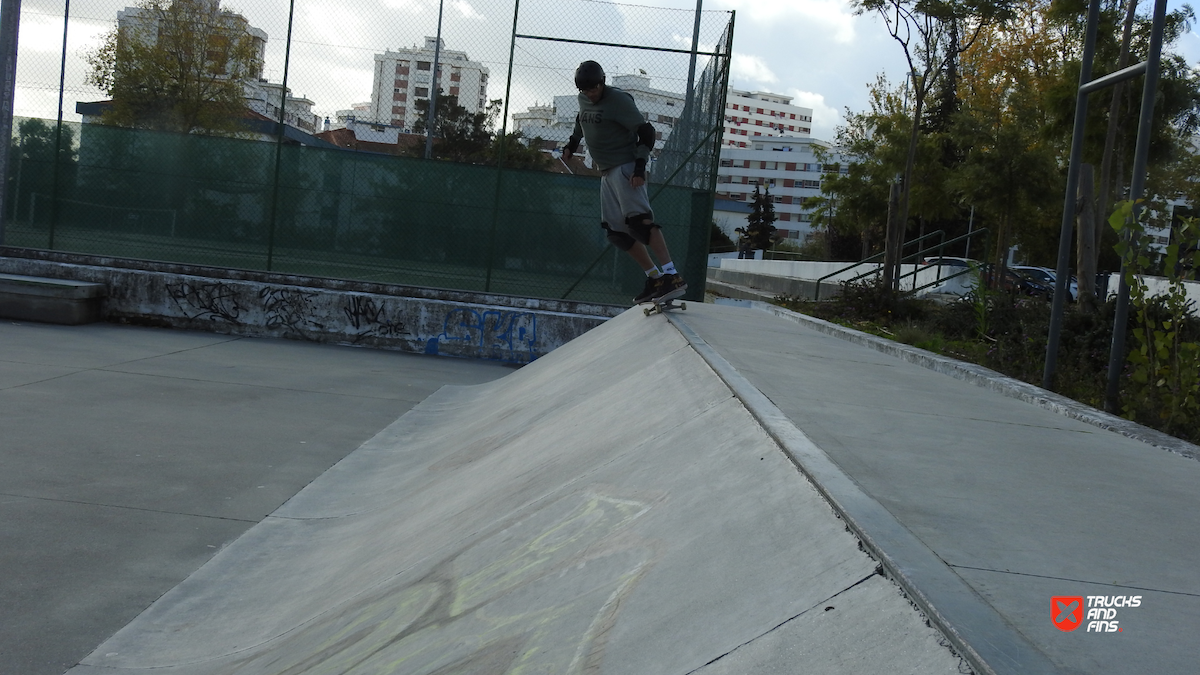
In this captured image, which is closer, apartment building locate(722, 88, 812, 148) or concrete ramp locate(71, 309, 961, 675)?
concrete ramp locate(71, 309, 961, 675)

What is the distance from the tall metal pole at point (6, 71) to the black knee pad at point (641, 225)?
29.6 ft

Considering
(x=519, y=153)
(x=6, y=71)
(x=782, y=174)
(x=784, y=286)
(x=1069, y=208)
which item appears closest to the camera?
(x=1069, y=208)

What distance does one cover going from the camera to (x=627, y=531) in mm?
2207

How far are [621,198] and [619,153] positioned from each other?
30cm

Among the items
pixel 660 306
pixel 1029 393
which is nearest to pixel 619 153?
pixel 660 306

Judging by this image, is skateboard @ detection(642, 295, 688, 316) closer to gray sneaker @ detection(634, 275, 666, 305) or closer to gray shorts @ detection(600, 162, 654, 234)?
gray sneaker @ detection(634, 275, 666, 305)

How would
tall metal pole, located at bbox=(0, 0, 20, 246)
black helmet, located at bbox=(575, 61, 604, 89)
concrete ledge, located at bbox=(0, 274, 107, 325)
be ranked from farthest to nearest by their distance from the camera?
tall metal pole, located at bbox=(0, 0, 20, 246) < concrete ledge, located at bbox=(0, 274, 107, 325) < black helmet, located at bbox=(575, 61, 604, 89)

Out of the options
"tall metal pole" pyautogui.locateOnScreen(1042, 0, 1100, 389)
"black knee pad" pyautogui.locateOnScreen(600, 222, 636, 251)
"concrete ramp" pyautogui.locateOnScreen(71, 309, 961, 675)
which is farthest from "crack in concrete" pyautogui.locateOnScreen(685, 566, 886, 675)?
"black knee pad" pyautogui.locateOnScreen(600, 222, 636, 251)

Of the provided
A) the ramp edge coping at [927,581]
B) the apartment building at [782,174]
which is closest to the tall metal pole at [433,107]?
the ramp edge coping at [927,581]

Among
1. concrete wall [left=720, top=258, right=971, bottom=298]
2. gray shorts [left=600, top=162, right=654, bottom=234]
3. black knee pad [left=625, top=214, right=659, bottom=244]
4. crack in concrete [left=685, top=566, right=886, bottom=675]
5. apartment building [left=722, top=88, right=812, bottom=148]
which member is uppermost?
apartment building [left=722, top=88, right=812, bottom=148]

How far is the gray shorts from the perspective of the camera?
6.38 m

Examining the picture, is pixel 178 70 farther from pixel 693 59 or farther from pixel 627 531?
pixel 627 531

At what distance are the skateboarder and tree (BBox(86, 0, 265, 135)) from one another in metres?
7.45

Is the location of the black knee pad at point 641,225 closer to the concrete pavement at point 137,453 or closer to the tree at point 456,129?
the concrete pavement at point 137,453
